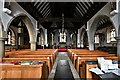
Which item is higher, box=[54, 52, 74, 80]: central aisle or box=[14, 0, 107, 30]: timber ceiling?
box=[14, 0, 107, 30]: timber ceiling

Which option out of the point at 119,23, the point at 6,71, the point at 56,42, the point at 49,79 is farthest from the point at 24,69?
the point at 56,42

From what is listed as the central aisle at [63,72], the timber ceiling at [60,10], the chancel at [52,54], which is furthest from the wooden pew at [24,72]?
the timber ceiling at [60,10]

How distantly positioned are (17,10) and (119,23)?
488 cm

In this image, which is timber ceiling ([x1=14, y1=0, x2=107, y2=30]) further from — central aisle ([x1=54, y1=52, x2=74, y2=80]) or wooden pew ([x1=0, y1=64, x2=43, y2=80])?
wooden pew ([x1=0, y1=64, x2=43, y2=80])

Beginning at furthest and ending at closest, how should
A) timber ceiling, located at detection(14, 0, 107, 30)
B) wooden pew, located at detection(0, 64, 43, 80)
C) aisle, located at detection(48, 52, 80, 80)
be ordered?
timber ceiling, located at detection(14, 0, 107, 30) < aisle, located at detection(48, 52, 80, 80) < wooden pew, located at detection(0, 64, 43, 80)

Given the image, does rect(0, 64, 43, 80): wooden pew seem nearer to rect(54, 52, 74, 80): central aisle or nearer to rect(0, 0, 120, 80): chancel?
rect(0, 0, 120, 80): chancel

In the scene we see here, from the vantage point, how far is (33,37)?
1341cm

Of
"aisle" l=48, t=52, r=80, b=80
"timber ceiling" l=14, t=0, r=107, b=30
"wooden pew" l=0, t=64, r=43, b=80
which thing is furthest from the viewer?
"timber ceiling" l=14, t=0, r=107, b=30

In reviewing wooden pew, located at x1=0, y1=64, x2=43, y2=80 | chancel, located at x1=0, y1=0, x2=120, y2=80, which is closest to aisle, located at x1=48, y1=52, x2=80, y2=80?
chancel, located at x1=0, y1=0, x2=120, y2=80

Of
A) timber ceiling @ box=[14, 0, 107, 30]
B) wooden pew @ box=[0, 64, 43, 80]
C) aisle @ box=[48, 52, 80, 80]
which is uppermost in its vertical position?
timber ceiling @ box=[14, 0, 107, 30]

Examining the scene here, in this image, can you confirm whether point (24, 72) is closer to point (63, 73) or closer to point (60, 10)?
point (63, 73)

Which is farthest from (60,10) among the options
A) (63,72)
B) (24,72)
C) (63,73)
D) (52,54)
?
(24,72)

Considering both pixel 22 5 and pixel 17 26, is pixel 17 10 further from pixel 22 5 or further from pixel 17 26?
pixel 17 26

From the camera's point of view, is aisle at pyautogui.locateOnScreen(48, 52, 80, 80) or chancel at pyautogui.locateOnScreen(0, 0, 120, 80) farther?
aisle at pyautogui.locateOnScreen(48, 52, 80, 80)
